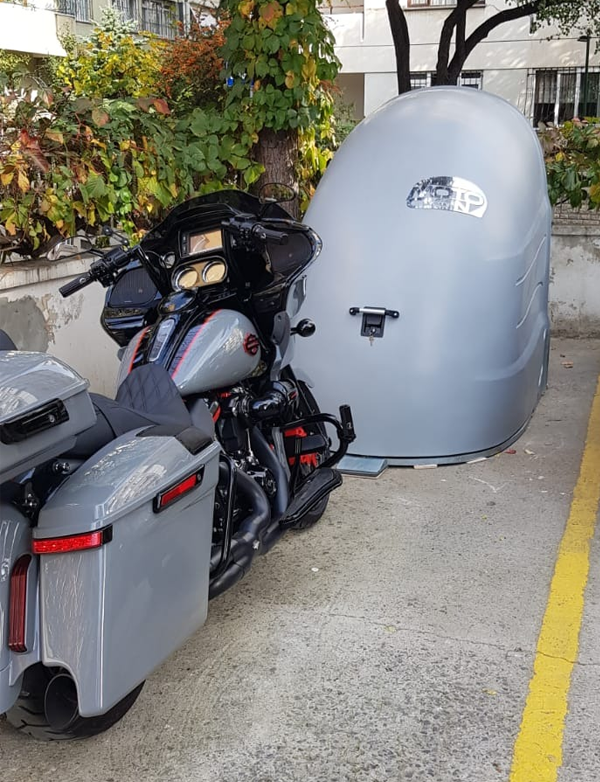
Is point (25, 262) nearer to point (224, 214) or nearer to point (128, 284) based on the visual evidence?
point (128, 284)

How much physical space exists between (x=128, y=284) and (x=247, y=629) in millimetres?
1597

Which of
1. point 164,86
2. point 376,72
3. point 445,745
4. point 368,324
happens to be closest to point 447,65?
point 164,86

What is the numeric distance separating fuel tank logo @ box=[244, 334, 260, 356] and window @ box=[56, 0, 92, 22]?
2190cm

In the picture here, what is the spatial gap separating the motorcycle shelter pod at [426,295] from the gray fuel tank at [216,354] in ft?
5.14

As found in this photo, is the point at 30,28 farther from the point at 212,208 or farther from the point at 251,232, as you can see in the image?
the point at 251,232

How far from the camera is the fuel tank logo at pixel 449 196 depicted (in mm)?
5422

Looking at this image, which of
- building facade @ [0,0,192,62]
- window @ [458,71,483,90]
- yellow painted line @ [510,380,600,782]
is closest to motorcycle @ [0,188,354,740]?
yellow painted line @ [510,380,600,782]

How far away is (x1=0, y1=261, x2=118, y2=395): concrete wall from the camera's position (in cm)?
540

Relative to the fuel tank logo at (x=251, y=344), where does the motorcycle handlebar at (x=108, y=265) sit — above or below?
above

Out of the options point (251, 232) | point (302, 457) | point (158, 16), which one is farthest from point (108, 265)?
point (158, 16)

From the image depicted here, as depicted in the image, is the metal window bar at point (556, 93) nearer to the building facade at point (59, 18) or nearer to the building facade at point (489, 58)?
the building facade at point (489, 58)

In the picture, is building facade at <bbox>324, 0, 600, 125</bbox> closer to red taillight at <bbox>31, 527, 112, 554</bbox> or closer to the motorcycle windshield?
the motorcycle windshield

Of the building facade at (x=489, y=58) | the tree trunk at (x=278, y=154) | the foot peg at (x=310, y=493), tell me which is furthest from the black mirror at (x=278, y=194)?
the building facade at (x=489, y=58)

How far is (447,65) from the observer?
1648 cm
